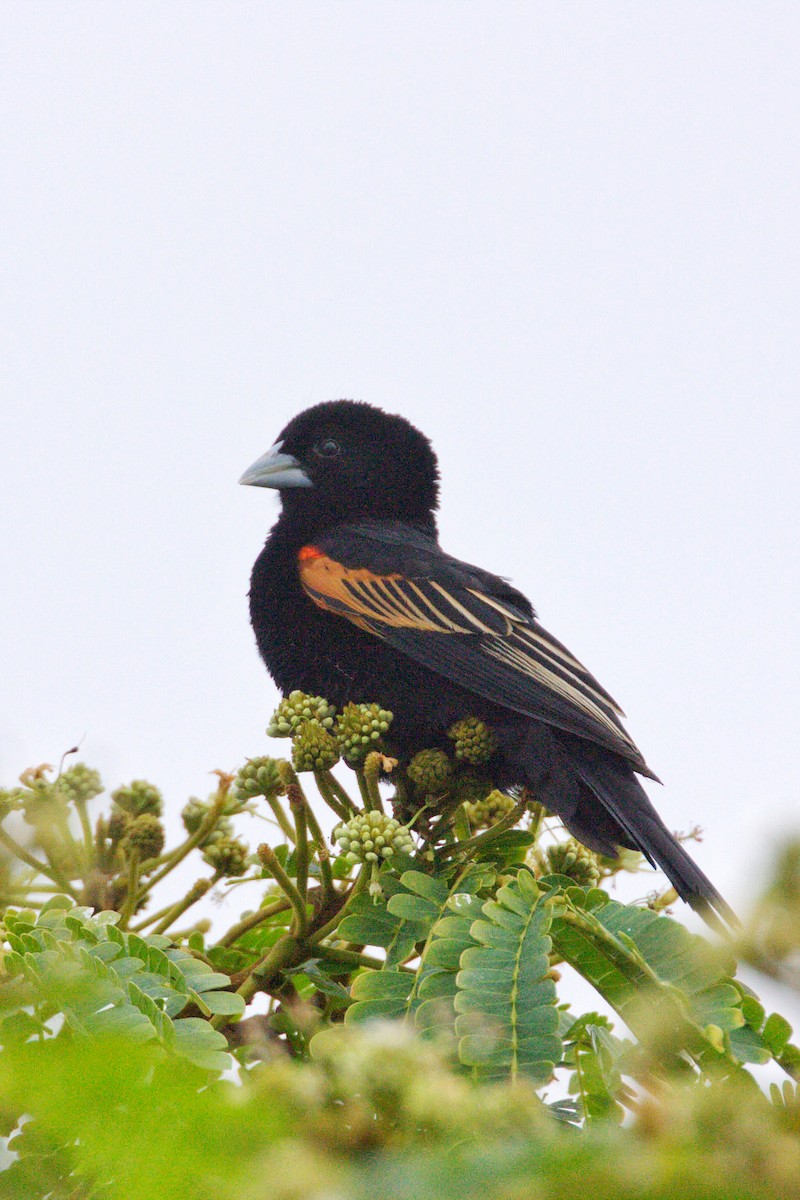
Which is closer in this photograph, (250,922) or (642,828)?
(250,922)

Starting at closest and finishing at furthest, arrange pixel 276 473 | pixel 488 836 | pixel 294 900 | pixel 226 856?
pixel 294 900
pixel 488 836
pixel 226 856
pixel 276 473

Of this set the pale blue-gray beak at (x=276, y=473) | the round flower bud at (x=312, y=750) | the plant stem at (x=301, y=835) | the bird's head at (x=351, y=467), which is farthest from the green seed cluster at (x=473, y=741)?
the pale blue-gray beak at (x=276, y=473)

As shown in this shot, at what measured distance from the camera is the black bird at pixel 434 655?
9.73ft

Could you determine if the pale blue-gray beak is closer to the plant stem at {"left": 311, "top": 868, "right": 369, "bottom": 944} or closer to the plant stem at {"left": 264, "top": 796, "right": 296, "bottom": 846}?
the plant stem at {"left": 264, "top": 796, "right": 296, "bottom": 846}

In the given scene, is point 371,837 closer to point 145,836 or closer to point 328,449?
point 145,836

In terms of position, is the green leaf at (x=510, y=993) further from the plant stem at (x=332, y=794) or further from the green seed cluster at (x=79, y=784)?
the green seed cluster at (x=79, y=784)

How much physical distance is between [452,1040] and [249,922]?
902 millimetres

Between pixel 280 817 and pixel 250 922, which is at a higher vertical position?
pixel 280 817

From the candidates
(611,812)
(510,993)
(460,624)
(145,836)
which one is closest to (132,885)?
(145,836)

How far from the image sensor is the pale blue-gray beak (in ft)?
14.4

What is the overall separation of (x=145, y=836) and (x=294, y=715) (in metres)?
0.40

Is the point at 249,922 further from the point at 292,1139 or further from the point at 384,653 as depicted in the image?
the point at 292,1139

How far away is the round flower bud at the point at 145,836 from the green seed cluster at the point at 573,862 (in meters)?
0.85

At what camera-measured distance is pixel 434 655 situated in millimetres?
3355
